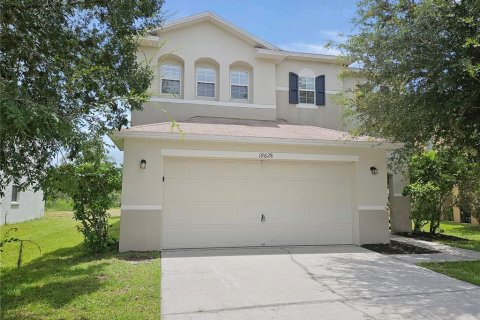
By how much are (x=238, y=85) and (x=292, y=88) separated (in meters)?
2.20

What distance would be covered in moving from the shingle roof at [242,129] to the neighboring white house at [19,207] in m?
10.6

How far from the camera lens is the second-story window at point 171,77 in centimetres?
1430

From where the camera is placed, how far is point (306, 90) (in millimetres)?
15812

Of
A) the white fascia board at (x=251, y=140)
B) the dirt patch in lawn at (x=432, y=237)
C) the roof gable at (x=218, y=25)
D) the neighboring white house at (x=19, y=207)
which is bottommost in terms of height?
the dirt patch in lawn at (x=432, y=237)

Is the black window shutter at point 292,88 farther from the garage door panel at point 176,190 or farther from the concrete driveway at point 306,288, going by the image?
the concrete driveway at point 306,288

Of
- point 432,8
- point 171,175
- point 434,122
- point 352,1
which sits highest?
point 352,1

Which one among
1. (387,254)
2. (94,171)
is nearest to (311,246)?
(387,254)

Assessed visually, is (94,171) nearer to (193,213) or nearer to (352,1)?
(193,213)

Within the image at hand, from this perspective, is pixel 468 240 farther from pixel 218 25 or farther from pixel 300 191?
pixel 218 25

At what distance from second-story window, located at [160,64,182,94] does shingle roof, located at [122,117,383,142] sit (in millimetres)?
1458

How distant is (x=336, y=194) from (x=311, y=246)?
5.67ft

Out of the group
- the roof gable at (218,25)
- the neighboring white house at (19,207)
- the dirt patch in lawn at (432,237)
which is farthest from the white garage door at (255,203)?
the neighboring white house at (19,207)

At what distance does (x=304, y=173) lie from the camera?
11.6 meters

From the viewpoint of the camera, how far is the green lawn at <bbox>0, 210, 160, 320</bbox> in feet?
18.3
